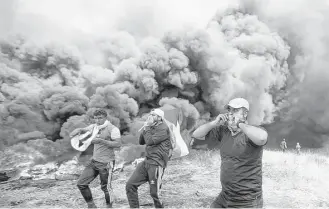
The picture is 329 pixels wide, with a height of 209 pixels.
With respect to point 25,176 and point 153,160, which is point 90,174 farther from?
point 25,176

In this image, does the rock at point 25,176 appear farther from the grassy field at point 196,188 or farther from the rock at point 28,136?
the rock at point 28,136

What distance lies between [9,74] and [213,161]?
14.6 metres

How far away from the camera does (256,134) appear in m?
2.53

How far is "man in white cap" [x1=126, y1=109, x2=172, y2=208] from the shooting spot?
404 cm

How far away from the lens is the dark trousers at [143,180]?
4027mm

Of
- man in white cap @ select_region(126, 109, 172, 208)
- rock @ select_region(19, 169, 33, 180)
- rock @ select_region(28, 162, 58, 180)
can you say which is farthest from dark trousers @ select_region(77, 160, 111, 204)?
rock @ select_region(19, 169, 33, 180)

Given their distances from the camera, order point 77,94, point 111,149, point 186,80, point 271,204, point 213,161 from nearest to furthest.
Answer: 1. point 111,149
2. point 271,204
3. point 213,161
4. point 77,94
5. point 186,80

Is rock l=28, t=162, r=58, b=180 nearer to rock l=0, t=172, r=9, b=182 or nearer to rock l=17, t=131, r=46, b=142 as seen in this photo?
rock l=0, t=172, r=9, b=182

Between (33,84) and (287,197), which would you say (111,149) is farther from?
(33,84)

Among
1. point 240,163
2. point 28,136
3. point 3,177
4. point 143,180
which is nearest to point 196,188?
point 143,180

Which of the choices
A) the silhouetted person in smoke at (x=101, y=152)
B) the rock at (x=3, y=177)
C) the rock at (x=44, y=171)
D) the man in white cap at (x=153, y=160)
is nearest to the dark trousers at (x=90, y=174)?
the silhouetted person in smoke at (x=101, y=152)

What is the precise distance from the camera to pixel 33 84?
19.4 m

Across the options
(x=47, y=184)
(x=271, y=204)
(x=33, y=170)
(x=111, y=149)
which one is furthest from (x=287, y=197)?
(x=33, y=170)

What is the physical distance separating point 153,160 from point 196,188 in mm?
3288
